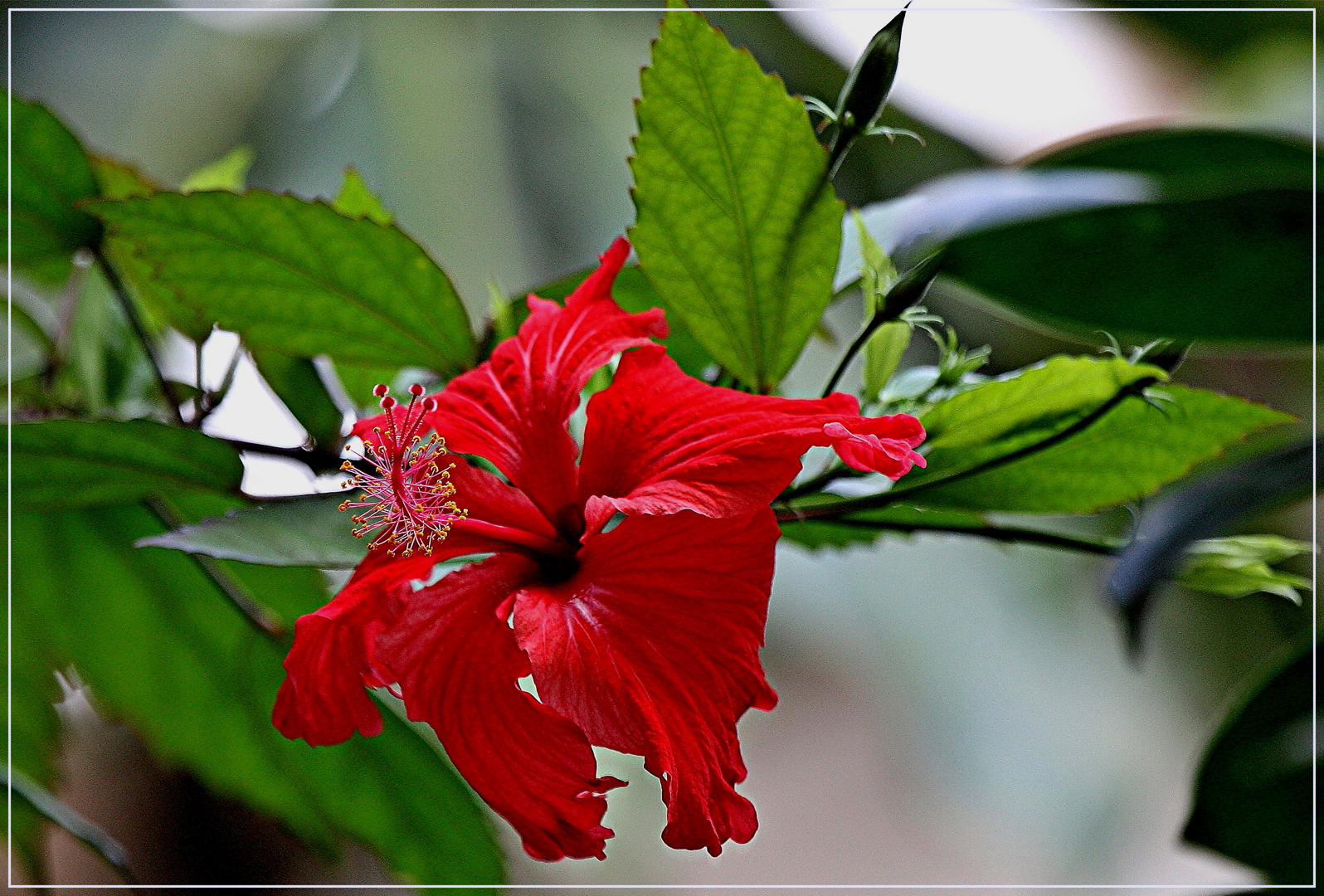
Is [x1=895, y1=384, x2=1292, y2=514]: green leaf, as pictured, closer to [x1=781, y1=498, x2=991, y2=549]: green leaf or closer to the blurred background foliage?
[x1=781, y1=498, x2=991, y2=549]: green leaf

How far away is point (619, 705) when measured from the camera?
21 centimetres

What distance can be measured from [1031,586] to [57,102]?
61.9 inches

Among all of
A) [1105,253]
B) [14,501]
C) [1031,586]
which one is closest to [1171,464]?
[1105,253]

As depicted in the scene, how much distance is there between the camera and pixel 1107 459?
301mm

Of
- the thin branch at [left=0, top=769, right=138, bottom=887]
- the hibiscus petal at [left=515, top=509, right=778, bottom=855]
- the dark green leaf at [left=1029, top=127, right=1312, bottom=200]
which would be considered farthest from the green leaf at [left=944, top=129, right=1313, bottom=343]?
the thin branch at [left=0, top=769, right=138, bottom=887]

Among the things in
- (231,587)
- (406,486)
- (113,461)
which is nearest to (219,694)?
(231,587)

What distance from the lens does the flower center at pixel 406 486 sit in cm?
25

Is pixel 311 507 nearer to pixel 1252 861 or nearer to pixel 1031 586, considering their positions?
pixel 1252 861

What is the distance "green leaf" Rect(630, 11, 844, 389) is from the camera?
260 mm

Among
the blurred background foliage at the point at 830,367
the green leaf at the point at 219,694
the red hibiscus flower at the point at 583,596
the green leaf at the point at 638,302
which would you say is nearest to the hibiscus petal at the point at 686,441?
the red hibiscus flower at the point at 583,596

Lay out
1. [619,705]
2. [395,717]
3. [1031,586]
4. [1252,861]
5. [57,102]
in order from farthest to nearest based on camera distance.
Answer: [1031,586] < [57,102] < [395,717] < [1252,861] < [619,705]

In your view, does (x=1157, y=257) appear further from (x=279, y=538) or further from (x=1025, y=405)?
(x=279, y=538)

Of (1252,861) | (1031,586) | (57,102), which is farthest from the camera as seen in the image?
(1031,586)

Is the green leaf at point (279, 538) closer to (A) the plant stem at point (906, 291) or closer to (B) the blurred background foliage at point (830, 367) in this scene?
(A) the plant stem at point (906, 291)
